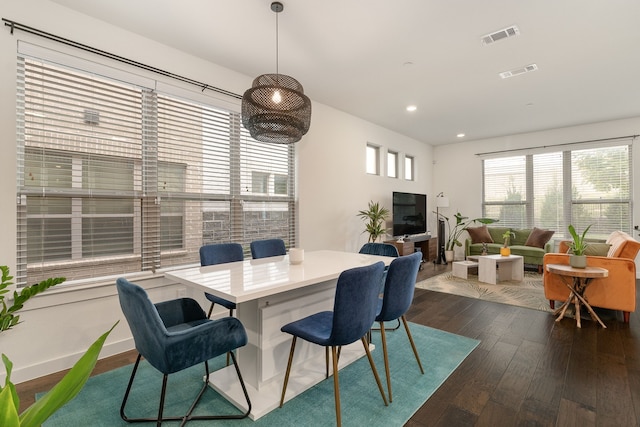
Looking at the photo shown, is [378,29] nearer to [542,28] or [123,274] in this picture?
[542,28]

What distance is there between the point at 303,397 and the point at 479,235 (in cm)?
594

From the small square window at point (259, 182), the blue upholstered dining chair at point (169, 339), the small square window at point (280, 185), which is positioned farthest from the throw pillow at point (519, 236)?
the blue upholstered dining chair at point (169, 339)

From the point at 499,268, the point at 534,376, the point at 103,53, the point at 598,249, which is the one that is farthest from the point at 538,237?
the point at 103,53

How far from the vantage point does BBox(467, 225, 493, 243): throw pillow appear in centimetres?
671

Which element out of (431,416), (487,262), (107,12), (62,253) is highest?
(107,12)

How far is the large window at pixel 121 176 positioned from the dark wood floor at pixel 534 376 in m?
0.95

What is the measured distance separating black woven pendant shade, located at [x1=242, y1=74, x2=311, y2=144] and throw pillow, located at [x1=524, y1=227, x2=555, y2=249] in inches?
232

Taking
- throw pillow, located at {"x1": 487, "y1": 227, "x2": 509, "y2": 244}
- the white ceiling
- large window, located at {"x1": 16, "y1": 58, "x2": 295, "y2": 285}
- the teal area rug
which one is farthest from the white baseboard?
throw pillow, located at {"x1": 487, "y1": 227, "x2": 509, "y2": 244}

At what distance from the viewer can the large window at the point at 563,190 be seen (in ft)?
19.0

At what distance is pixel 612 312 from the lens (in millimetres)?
3697

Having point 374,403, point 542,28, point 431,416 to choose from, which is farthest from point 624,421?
point 542,28

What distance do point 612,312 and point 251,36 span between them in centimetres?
507

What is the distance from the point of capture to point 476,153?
7.36 m

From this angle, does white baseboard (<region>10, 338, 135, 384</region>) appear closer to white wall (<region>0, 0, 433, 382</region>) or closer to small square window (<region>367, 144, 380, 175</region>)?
white wall (<region>0, 0, 433, 382</region>)
